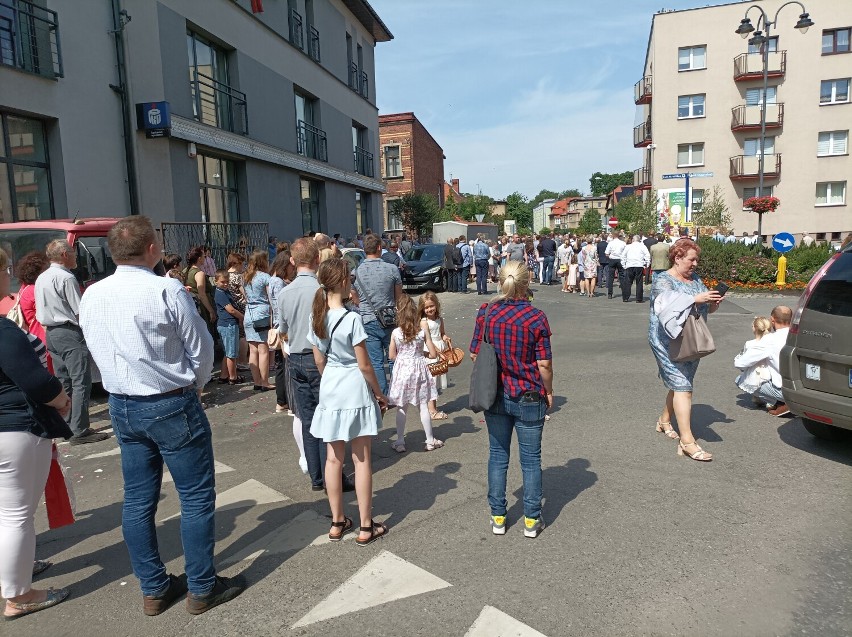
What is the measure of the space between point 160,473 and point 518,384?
2.06 metres

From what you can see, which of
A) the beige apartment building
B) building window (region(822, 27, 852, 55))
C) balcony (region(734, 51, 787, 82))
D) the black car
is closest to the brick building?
the beige apartment building

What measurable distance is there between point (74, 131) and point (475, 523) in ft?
33.8

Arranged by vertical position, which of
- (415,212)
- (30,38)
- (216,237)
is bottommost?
(216,237)

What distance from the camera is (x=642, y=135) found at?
42.1 metres

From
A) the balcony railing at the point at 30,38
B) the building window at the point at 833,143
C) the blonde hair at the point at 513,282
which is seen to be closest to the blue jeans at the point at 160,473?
the blonde hair at the point at 513,282

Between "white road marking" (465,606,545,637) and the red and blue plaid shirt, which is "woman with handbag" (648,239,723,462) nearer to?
the red and blue plaid shirt

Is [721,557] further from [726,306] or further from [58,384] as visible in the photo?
[726,306]

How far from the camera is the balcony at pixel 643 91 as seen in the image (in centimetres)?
3928

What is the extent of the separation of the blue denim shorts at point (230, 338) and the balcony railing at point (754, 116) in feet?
119

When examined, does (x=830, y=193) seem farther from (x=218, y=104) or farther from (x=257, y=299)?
(x=257, y=299)

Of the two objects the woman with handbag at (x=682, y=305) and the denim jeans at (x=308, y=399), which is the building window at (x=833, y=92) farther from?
the denim jeans at (x=308, y=399)

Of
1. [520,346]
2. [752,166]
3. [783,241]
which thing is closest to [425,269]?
[783,241]

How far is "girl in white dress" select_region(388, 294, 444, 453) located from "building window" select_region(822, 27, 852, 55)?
40.9 metres

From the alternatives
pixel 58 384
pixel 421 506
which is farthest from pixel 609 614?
pixel 58 384
